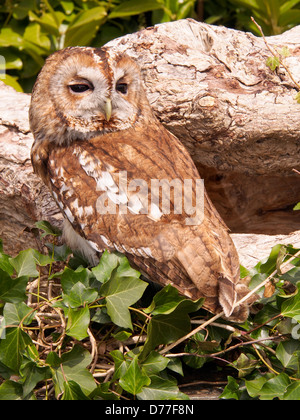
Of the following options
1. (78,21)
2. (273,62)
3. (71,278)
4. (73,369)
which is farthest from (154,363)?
(78,21)

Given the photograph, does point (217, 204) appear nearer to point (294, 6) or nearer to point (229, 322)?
point (229, 322)

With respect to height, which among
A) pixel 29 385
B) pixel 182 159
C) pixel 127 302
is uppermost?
pixel 182 159

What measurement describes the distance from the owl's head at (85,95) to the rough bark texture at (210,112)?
0.70 feet

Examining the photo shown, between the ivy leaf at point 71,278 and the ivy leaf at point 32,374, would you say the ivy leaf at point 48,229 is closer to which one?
the ivy leaf at point 71,278

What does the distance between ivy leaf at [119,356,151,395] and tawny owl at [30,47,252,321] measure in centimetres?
24

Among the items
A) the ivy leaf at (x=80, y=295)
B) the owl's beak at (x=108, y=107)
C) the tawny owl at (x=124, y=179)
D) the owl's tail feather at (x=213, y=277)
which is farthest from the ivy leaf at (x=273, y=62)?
the ivy leaf at (x=80, y=295)

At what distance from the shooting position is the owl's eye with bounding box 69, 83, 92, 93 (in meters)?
1.63

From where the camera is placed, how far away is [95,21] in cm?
281

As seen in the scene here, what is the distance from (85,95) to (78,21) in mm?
1337

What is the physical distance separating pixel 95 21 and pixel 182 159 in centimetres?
141

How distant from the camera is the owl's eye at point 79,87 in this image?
1.63 meters

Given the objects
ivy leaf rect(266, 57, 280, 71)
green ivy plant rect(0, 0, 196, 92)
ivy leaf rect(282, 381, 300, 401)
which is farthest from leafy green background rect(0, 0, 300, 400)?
green ivy plant rect(0, 0, 196, 92)

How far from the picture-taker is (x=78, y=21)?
2.82 meters
